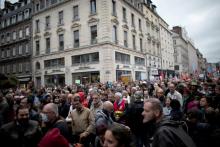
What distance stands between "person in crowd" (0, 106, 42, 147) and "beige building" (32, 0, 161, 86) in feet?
75.3

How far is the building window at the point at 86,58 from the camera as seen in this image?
1127 inches

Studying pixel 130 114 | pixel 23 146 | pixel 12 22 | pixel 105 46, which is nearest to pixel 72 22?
pixel 105 46

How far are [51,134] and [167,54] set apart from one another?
175 ft

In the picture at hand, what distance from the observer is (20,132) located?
13.3 ft

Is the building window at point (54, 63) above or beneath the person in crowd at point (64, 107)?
above

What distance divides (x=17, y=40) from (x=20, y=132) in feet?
131

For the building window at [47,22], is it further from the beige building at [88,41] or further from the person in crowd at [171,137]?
the person in crowd at [171,137]

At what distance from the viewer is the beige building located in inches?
1113

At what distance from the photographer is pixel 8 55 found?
1681 inches

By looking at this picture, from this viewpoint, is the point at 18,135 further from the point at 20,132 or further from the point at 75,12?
the point at 75,12

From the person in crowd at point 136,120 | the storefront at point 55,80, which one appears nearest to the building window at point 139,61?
the storefront at point 55,80

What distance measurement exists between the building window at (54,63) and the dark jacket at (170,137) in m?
29.9

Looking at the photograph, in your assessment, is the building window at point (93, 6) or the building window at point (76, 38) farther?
the building window at point (76, 38)

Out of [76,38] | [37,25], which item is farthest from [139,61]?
[37,25]
